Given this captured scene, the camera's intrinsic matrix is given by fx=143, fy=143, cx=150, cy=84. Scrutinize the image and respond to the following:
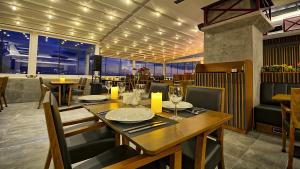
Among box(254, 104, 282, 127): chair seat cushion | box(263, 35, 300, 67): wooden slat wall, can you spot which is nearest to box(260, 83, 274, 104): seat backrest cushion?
box(254, 104, 282, 127): chair seat cushion

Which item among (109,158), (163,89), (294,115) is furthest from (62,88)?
(294,115)

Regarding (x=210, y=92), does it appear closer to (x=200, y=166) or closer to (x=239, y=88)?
(x=200, y=166)

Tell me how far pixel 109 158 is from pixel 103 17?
5562 millimetres

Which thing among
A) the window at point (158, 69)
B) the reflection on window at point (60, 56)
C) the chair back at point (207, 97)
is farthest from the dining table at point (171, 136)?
the window at point (158, 69)

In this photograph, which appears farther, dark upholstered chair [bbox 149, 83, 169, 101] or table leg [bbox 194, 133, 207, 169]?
dark upholstered chair [bbox 149, 83, 169, 101]

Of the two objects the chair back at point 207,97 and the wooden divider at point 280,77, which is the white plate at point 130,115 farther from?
the wooden divider at point 280,77

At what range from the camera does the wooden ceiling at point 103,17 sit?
14.6ft

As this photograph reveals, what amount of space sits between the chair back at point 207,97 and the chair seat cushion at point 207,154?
0.40 metres

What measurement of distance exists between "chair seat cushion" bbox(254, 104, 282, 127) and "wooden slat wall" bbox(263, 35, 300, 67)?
5781mm

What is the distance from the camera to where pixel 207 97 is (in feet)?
5.41

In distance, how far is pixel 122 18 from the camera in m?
5.55

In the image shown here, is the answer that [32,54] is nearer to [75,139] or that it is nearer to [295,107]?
[75,139]

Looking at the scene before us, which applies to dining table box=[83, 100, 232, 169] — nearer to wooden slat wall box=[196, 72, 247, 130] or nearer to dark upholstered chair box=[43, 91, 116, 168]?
dark upholstered chair box=[43, 91, 116, 168]

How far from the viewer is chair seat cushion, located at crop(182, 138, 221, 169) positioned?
111cm
